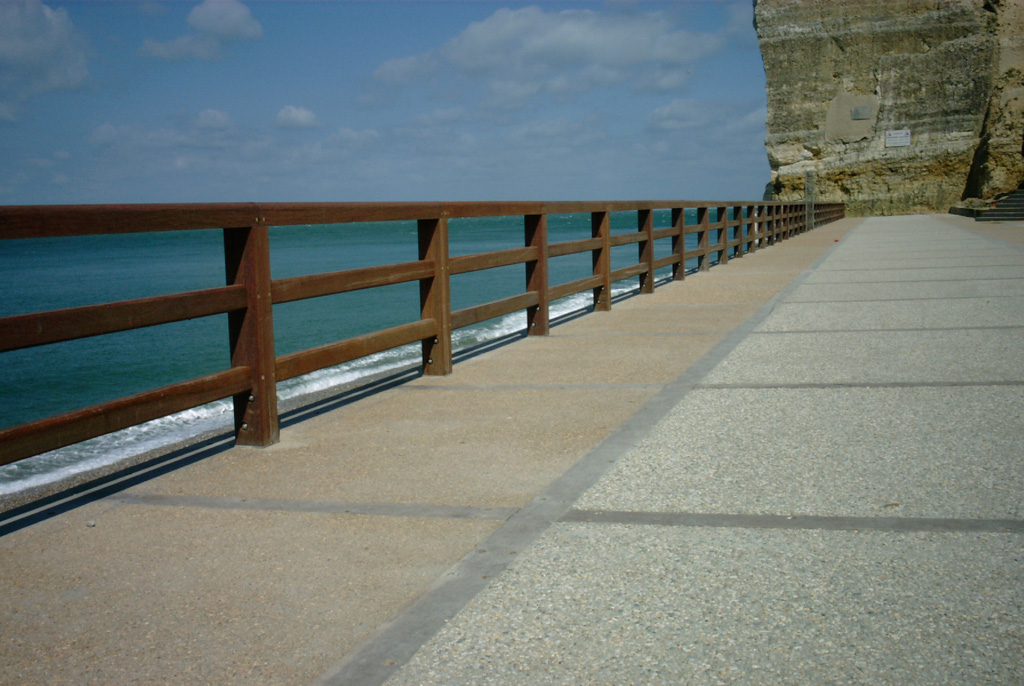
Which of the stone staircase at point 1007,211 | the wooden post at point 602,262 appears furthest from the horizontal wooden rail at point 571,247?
the stone staircase at point 1007,211

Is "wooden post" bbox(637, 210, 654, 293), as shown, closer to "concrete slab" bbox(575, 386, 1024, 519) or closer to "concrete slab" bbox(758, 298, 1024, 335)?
"concrete slab" bbox(758, 298, 1024, 335)

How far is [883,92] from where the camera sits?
5691 cm

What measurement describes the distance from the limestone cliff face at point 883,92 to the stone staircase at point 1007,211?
1893 centimetres

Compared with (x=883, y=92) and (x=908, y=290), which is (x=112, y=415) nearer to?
(x=908, y=290)

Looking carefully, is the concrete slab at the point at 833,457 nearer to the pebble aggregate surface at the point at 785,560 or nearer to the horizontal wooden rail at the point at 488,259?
the pebble aggregate surface at the point at 785,560

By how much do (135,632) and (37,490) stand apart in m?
3.40

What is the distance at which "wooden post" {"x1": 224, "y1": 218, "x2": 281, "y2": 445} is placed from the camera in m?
4.53

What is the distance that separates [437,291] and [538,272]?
6.85 feet

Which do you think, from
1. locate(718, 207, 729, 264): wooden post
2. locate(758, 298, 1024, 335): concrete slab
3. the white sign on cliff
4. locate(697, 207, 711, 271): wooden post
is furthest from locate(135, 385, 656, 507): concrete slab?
the white sign on cliff

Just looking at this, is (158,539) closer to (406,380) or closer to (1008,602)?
(1008,602)

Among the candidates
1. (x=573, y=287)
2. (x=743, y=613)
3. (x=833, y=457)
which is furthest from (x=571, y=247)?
(x=743, y=613)

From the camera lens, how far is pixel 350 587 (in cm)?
285

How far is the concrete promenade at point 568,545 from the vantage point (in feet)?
7.79

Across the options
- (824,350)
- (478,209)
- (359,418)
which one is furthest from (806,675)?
(478,209)
